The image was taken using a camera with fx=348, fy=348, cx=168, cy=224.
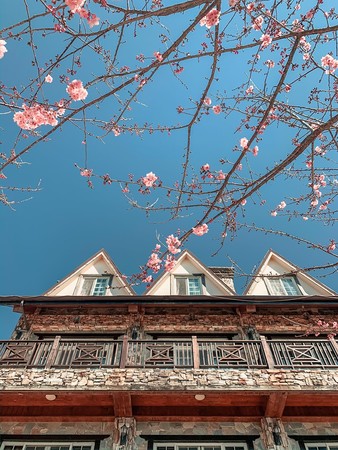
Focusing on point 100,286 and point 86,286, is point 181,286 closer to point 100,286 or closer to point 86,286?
point 100,286

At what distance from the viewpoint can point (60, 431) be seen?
27.1ft

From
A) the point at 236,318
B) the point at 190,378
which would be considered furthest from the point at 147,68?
the point at 236,318

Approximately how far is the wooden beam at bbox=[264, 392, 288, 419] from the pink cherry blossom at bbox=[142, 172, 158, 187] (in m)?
5.62

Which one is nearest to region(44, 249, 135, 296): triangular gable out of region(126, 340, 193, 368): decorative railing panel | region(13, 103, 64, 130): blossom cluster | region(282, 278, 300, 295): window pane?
region(126, 340, 193, 368): decorative railing panel

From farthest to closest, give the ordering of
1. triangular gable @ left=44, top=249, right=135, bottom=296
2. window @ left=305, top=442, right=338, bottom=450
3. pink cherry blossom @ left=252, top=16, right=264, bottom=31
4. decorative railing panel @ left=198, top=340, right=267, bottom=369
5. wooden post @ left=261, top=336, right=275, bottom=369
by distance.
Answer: triangular gable @ left=44, top=249, right=135, bottom=296, decorative railing panel @ left=198, top=340, right=267, bottom=369, wooden post @ left=261, top=336, right=275, bottom=369, window @ left=305, top=442, right=338, bottom=450, pink cherry blossom @ left=252, top=16, right=264, bottom=31

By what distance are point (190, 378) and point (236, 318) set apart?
4288mm

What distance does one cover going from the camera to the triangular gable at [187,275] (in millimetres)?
13320

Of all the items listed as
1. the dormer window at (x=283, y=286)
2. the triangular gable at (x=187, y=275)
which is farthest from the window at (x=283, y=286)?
the triangular gable at (x=187, y=275)

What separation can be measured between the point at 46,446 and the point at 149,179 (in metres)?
6.66

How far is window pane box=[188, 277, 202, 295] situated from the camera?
1350 centimetres

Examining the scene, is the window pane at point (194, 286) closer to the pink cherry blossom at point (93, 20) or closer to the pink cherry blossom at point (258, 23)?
→ the pink cherry blossom at point (258, 23)

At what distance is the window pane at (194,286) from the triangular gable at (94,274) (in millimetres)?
2286

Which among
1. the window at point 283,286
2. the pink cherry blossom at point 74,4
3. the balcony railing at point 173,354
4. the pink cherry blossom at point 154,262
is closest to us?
the pink cherry blossom at point 74,4

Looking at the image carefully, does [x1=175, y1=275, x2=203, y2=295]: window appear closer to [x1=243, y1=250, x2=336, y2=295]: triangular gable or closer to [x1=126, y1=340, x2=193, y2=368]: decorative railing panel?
[x1=243, y1=250, x2=336, y2=295]: triangular gable
